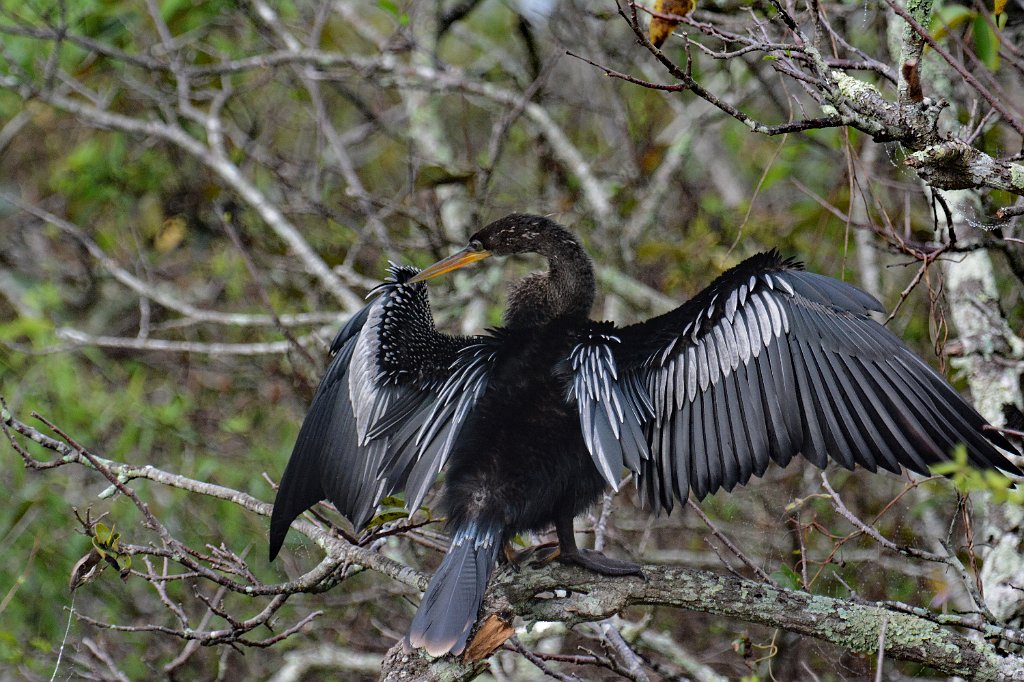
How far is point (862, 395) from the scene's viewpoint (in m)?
2.54

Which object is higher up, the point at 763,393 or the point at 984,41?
the point at 984,41

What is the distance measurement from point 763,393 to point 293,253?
10.4 ft

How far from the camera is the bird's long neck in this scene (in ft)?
11.2

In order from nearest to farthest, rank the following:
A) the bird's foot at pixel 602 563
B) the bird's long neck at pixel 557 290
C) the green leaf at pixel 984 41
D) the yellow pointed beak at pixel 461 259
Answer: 1. the green leaf at pixel 984 41
2. the bird's foot at pixel 602 563
3. the bird's long neck at pixel 557 290
4. the yellow pointed beak at pixel 461 259

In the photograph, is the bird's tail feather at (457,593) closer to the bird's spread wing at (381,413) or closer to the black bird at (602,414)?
the black bird at (602,414)

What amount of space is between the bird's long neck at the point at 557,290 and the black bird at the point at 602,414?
0.21 meters

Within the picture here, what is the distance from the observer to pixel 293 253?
519cm

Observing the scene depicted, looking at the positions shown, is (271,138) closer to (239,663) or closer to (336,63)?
(336,63)

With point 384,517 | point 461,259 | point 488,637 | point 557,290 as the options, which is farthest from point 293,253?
point 488,637

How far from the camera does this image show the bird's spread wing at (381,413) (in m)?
Result: 2.83

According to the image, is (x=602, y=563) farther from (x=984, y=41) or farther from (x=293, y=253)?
(x=293, y=253)

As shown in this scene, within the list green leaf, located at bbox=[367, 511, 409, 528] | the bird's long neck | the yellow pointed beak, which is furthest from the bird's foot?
the yellow pointed beak

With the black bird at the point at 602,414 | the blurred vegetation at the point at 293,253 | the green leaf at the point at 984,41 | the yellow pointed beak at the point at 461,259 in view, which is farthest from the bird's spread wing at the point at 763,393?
the yellow pointed beak at the point at 461,259

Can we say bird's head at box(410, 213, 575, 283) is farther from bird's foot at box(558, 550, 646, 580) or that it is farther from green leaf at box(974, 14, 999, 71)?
green leaf at box(974, 14, 999, 71)
